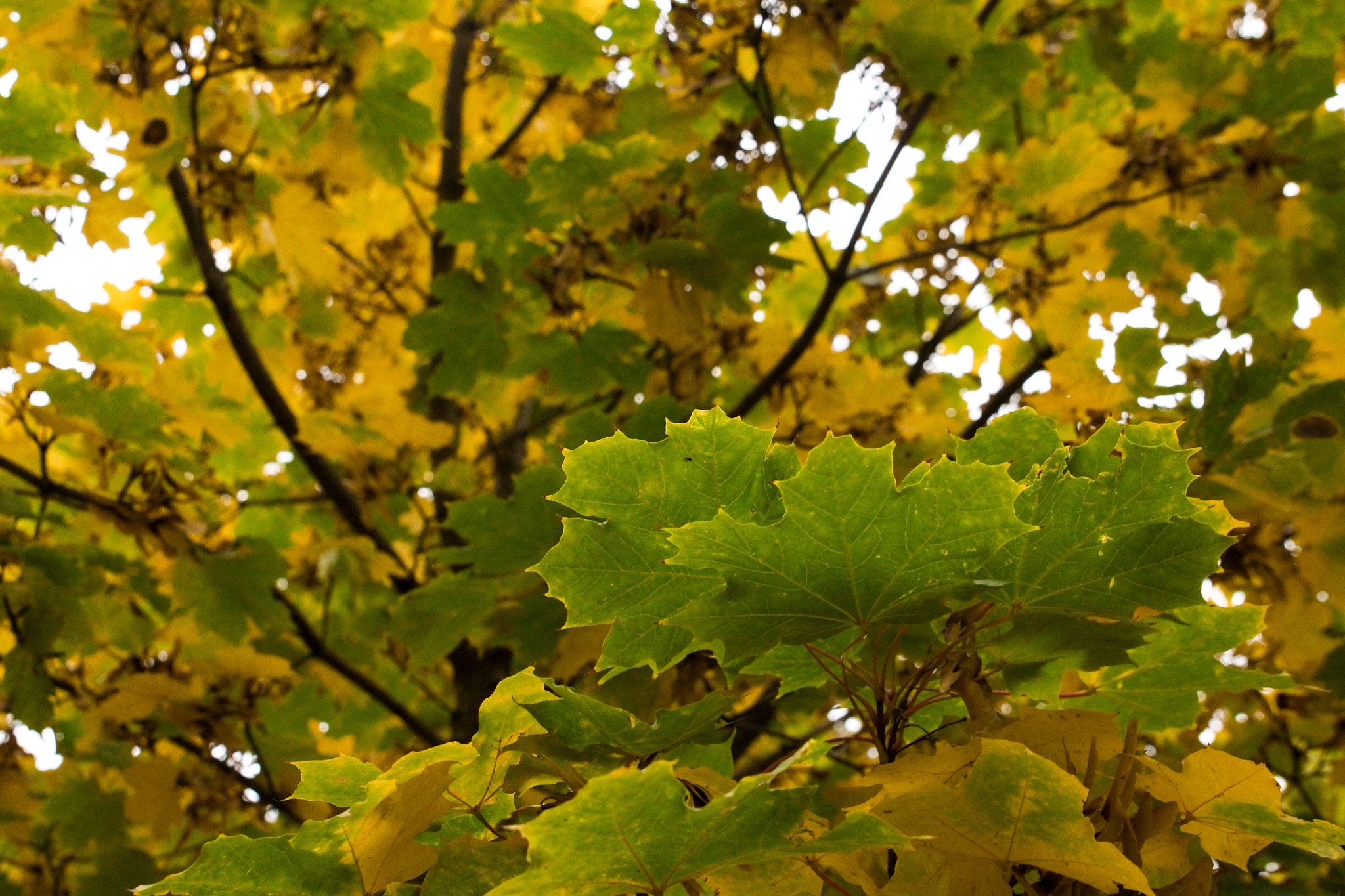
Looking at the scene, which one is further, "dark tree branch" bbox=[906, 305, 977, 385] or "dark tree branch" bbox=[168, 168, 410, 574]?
"dark tree branch" bbox=[906, 305, 977, 385]

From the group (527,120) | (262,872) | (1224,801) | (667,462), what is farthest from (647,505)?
(527,120)

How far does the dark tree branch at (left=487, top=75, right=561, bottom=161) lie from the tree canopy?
0.07 ft

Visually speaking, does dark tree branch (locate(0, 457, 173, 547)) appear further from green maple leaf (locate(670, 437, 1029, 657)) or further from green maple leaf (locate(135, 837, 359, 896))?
green maple leaf (locate(670, 437, 1029, 657))

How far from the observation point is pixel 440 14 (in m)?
3.11

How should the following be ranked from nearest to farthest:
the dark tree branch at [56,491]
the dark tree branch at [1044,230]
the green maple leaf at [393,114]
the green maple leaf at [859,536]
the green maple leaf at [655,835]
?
the green maple leaf at [655,835]
the green maple leaf at [859,536]
the dark tree branch at [56,491]
the dark tree branch at [1044,230]
the green maple leaf at [393,114]

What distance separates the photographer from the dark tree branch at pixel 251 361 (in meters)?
2.23

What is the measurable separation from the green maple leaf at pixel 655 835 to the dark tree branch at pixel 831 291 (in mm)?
1429

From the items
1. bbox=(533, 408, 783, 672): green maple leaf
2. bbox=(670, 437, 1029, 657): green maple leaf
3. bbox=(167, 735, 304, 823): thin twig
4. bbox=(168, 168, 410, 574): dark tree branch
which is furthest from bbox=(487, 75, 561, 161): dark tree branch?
bbox=(670, 437, 1029, 657): green maple leaf

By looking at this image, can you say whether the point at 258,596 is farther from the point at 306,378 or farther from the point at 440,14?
the point at 440,14

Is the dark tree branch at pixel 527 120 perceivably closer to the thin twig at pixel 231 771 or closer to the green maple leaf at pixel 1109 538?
the thin twig at pixel 231 771

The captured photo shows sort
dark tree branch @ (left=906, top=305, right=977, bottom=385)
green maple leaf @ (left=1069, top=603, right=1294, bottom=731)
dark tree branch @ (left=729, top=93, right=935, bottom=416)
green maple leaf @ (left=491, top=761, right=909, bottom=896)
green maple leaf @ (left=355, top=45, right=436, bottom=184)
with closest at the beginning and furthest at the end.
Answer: green maple leaf @ (left=491, top=761, right=909, bottom=896), green maple leaf @ (left=1069, top=603, right=1294, bottom=731), dark tree branch @ (left=729, top=93, right=935, bottom=416), green maple leaf @ (left=355, top=45, right=436, bottom=184), dark tree branch @ (left=906, top=305, right=977, bottom=385)

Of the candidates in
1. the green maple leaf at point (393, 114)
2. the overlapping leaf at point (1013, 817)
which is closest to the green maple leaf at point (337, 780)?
the overlapping leaf at point (1013, 817)

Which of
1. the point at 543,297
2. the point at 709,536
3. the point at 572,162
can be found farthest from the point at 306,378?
the point at 709,536

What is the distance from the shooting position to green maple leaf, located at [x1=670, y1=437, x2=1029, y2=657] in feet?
2.34
